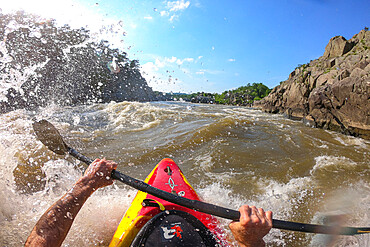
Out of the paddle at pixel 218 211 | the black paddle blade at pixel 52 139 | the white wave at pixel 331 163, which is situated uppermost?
the black paddle blade at pixel 52 139

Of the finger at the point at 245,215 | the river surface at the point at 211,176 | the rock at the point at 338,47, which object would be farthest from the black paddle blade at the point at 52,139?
the rock at the point at 338,47

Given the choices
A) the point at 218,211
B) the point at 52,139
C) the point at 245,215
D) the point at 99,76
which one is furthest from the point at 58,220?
the point at 99,76

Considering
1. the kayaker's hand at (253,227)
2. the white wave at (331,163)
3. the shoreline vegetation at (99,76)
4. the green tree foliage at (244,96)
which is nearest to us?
the kayaker's hand at (253,227)

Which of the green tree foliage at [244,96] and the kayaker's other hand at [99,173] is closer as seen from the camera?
the kayaker's other hand at [99,173]

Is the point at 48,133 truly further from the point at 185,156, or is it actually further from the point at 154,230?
the point at 185,156

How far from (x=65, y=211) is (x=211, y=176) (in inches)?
104

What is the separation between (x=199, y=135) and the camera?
19.5 feet

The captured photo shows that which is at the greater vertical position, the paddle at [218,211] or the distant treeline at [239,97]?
the distant treeline at [239,97]

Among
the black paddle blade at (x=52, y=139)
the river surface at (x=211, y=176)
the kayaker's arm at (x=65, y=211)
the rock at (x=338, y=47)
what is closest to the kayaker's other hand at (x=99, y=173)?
the kayaker's arm at (x=65, y=211)

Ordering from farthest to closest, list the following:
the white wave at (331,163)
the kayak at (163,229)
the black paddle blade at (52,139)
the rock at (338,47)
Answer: the rock at (338,47)
the white wave at (331,163)
the black paddle blade at (52,139)
the kayak at (163,229)

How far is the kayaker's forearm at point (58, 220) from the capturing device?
42.9 inches

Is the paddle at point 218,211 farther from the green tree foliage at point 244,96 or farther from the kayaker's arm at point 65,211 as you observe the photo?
the green tree foliage at point 244,96

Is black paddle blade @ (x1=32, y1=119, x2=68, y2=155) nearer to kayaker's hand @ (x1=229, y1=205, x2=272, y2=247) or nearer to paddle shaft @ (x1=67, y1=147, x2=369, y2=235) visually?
paddle shaft @ (x1=67, y1=147, x2=369, y2=235)

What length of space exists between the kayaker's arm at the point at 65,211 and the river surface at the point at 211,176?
2.35ft
